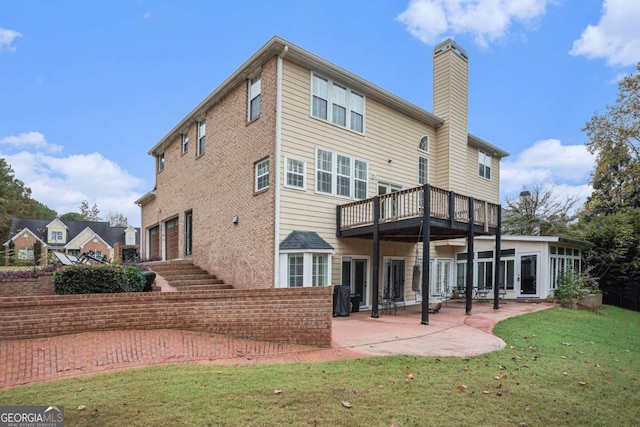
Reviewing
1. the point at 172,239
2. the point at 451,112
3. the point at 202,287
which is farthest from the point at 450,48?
the point at 172,239

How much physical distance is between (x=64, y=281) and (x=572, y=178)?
2907cm

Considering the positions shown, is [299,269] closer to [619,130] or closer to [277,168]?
[277,168]

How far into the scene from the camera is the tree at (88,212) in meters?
64.1

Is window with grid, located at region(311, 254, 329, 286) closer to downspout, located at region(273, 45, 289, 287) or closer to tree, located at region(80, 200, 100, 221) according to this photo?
downspout, located at region(273, 45, 289, 287)

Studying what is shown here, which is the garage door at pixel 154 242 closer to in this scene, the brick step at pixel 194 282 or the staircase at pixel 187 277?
the staircase at pixel 187 277

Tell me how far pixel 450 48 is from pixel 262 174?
11010mm

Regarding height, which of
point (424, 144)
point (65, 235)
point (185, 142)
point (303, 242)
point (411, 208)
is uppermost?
point (185, 142)

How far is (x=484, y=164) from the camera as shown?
20594mm

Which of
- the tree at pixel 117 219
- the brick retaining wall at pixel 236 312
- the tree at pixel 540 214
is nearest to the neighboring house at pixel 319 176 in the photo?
the brick retaining wall at pixel 236 312

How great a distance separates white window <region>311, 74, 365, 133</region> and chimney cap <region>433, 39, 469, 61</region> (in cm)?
597

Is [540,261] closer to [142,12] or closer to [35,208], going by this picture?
[142,12]

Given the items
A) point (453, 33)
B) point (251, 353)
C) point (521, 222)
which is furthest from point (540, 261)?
point (251, 353)

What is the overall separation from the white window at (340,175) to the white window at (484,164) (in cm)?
896

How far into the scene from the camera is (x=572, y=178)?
25.9 m
